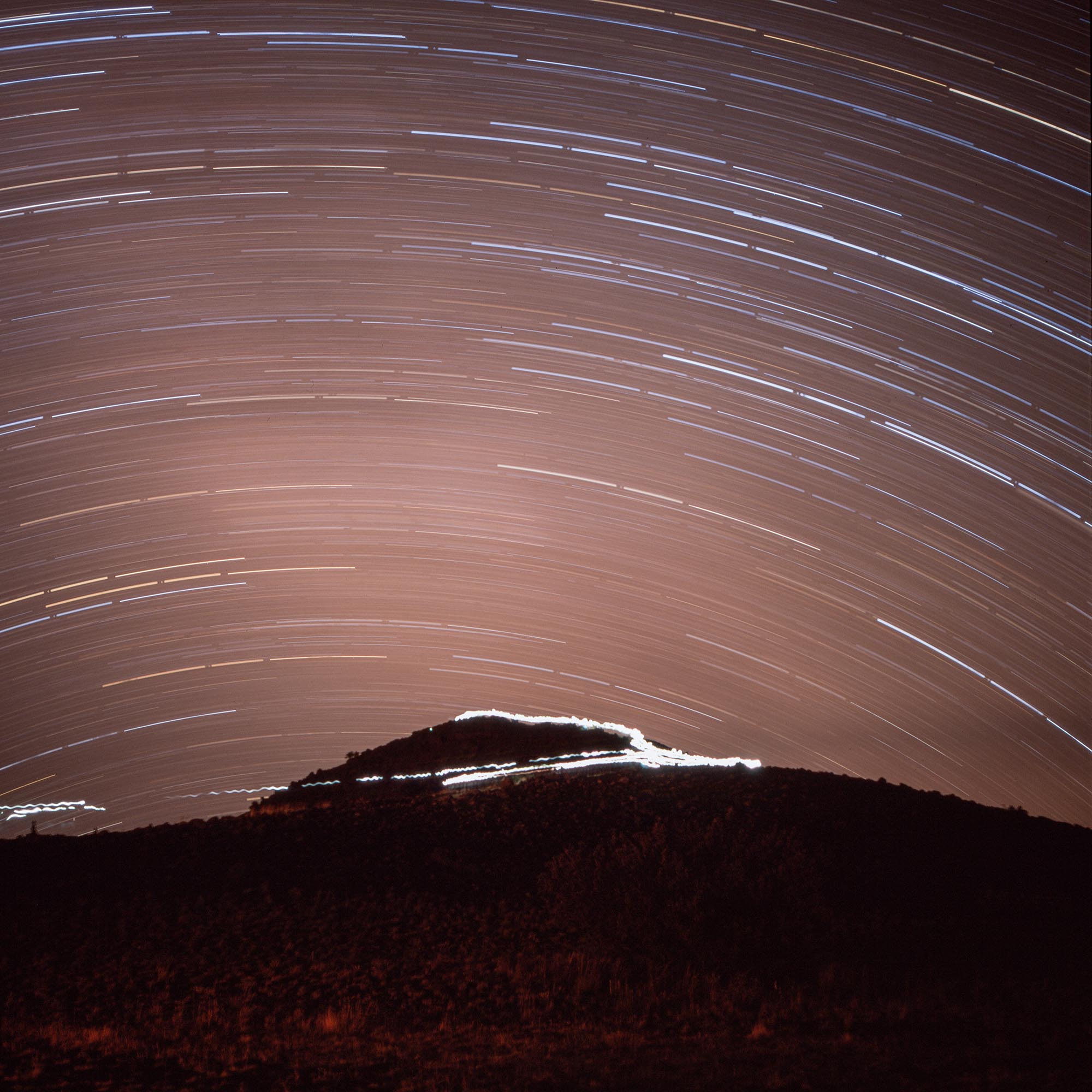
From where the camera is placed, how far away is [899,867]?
1955 cm

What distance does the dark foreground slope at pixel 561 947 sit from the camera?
34.3ft

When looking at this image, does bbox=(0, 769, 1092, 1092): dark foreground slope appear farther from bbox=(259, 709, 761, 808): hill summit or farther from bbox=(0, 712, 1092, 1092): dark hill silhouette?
bbox=(259, 709, 761, 808): hill summit

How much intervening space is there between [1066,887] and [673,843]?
871 centimetres

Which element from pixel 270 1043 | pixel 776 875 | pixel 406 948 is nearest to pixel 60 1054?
pixel 270 1043

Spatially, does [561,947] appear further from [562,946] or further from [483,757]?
[483,757]

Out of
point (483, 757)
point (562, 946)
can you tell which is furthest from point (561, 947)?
point (483, 757)

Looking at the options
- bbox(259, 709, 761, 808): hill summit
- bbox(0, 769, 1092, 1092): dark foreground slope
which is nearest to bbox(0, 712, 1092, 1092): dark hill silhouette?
bbox(0, 769, 1092, 1092): dark foreground slope

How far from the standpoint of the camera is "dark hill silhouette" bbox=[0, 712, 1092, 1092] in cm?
1045

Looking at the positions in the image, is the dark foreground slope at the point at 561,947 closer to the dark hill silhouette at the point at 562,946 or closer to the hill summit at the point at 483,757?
the dark hill silhouette at the point at 562,946

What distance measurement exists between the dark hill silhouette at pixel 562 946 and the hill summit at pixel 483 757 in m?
3.74

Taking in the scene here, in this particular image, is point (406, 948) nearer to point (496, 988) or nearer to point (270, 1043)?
point (496, 988)

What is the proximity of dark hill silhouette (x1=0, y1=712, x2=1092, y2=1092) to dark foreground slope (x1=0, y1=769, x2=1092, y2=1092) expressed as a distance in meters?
0.06

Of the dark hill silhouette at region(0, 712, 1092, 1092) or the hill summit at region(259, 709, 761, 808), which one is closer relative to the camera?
the dark hill silhouette at region(0, 712, 1092, 1092)

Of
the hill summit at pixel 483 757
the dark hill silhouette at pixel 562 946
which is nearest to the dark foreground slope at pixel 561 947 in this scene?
the dark hill silhouette at pixel 562 946
